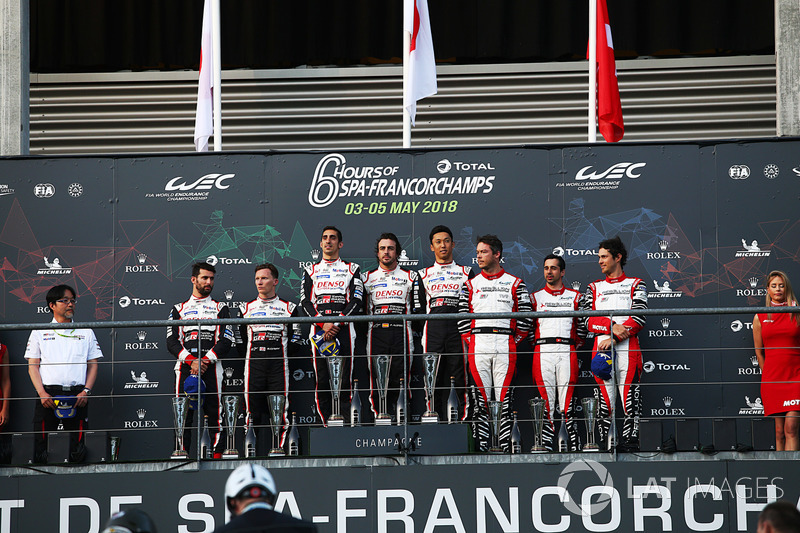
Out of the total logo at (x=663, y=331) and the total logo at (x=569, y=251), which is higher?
the total logo at (x=569, y=251)

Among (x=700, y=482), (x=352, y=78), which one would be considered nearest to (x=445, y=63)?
(x=352, y=78)

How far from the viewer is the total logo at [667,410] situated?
1020 cm

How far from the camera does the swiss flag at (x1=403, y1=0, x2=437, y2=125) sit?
11.6m

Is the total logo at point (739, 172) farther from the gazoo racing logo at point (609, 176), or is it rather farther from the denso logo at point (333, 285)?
the denso logo at point (333, 285)

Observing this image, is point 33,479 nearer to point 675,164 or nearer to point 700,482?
point 700,482

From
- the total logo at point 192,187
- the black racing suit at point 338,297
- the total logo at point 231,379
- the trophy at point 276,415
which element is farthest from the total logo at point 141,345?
the trophy at point 276,415

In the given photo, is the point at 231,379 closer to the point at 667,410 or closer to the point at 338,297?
the point at 338,297

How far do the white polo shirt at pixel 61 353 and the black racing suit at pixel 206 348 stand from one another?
2.47 feet

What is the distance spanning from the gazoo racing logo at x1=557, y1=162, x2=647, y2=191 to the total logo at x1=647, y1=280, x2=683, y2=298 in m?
1.03

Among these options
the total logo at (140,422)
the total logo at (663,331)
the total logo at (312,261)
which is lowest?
the total logo at (140,422)

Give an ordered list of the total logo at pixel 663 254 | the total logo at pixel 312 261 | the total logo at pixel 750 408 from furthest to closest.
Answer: the total logo at pixel 312 261 < the total logo at pixel 663 254 < the total logo at pixel 750 408

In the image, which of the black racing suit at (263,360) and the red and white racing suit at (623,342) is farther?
the black racing suit at (263,360)

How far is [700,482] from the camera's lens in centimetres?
802

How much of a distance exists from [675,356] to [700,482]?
2492 millimetres
